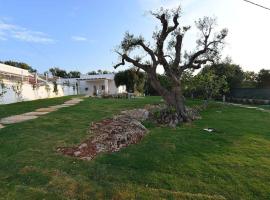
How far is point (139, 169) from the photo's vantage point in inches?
222

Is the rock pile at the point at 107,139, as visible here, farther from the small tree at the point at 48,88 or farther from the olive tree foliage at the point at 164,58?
the small tree at the point at 48,88

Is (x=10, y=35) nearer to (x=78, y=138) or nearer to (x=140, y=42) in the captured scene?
(x=140, y=42)

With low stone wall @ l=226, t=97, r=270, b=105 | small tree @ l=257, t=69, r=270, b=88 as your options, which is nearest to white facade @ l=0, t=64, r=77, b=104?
low stone wall @ l=226, t=97, r=270, b=105

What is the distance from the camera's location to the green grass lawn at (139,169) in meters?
4.74

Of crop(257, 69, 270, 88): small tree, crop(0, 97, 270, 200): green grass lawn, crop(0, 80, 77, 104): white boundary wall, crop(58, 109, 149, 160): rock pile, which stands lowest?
crop(0, 97, 270, 200): green grass lawn

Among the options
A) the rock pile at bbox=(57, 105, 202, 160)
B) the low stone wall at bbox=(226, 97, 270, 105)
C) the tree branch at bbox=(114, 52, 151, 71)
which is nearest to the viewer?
the rock pile at bbox=(57, 105, 202, 160)

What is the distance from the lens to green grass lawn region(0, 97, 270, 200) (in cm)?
474

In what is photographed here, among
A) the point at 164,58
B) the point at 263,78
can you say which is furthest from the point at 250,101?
the point at 164,58

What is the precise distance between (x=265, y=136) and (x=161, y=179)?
214 inches

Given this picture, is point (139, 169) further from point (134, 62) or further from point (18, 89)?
point (18, 89)

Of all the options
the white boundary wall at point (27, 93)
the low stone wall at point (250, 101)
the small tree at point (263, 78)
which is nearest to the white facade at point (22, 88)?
the white boundary wall at point (27, 93)

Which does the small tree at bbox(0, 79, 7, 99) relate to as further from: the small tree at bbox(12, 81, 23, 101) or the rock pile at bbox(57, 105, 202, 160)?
the rock pile at bbox(57, 105, 202, 160)

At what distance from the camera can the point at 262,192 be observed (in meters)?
4.96

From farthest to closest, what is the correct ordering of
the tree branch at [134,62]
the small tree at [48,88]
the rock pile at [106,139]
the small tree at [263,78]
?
the small tree at [263,78]
the small tree at [48,88]
the tree branch at [134,62]
the rock pile at [106,139]
